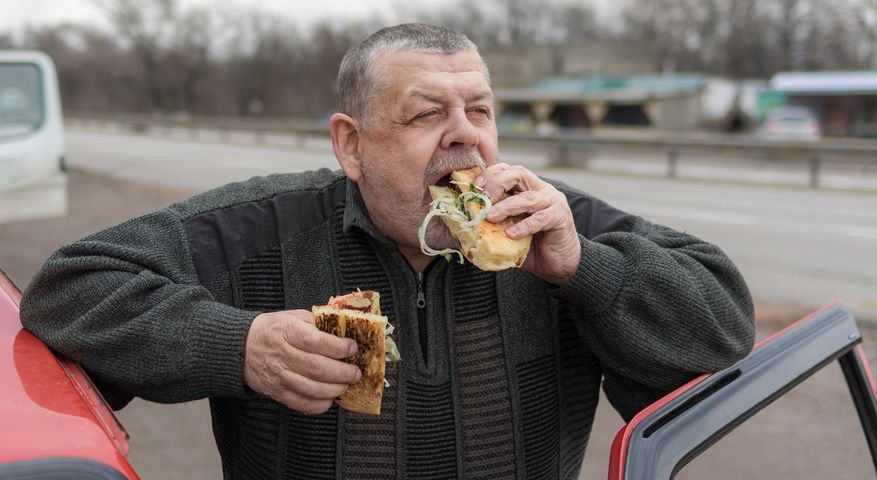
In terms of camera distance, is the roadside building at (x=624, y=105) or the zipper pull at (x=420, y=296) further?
the roadside building at (x=624, y=105)

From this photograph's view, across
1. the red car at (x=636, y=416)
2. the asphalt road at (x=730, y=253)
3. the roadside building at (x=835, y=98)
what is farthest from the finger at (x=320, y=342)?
the roadside building at (x=835, y=98)

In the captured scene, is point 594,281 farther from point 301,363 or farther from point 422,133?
point 301,363

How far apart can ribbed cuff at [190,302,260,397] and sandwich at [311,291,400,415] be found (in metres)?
0.19

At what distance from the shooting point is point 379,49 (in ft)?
7.25

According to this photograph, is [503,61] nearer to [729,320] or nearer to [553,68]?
[553,68]

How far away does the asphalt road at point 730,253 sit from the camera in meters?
4.21

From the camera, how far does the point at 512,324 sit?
2.20m

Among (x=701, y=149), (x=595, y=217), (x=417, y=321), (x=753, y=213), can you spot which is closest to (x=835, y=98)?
(x=701, y=149)

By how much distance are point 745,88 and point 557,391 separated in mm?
53561

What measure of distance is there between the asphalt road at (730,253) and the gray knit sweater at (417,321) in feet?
3.16

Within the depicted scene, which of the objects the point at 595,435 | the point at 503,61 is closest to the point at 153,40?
the point at 503,61

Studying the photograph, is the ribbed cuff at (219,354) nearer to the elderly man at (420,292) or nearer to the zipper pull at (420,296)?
the elderly man at (420,292)

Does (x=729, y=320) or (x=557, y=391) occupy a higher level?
(x=729, y=320)

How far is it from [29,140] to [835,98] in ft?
111
